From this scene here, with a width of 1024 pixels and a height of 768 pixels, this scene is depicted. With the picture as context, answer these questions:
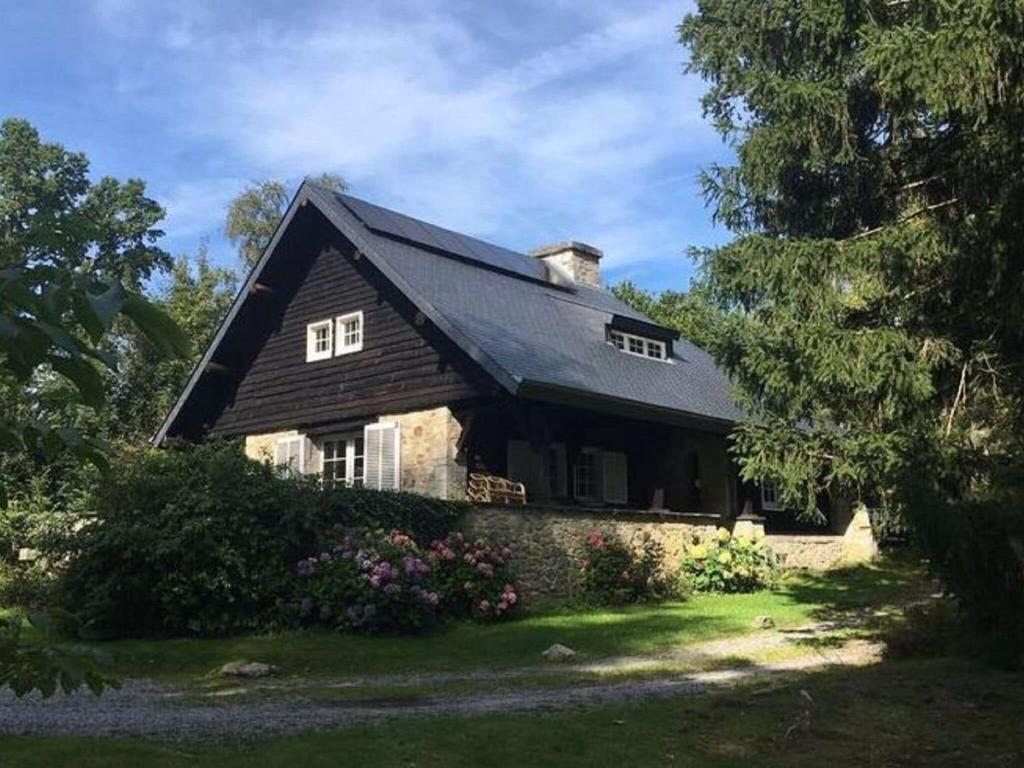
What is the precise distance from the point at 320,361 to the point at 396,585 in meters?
9.22

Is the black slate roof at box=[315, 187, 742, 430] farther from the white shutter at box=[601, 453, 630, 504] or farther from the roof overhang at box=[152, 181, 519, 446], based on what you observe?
the white shutter at box=[601, 453, 630, 504]

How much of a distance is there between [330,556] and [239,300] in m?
9.78

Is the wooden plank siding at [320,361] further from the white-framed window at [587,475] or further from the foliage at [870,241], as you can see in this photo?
the foliage at [870,241]

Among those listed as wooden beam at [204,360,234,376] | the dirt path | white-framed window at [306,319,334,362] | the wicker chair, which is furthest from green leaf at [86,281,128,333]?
wooden beam at [204,360,234,376]

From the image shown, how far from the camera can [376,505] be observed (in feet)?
50.9

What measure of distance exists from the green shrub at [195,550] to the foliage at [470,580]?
1651 mm

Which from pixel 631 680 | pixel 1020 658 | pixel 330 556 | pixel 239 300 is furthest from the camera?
pixel 239 300

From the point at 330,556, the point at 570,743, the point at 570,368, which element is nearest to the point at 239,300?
the point at 570,368

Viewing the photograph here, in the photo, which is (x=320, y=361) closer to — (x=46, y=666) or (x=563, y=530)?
(x=563, y=530)

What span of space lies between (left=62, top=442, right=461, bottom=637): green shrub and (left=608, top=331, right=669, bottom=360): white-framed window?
987 centimetres

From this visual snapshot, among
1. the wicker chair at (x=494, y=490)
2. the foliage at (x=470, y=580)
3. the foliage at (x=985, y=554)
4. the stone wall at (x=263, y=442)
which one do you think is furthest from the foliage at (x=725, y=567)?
the foliage at (x=985, y=554)

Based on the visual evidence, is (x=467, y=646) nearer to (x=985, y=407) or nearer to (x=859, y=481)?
(x=859, y=481)

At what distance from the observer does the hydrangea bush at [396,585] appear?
1354 cm

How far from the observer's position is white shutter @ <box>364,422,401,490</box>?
19.6 metres
